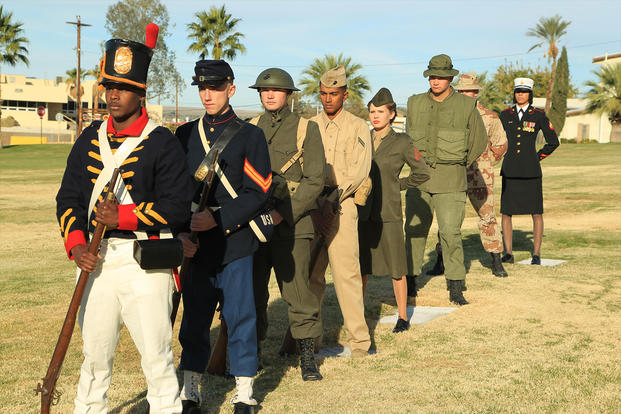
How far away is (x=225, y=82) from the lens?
486 cm

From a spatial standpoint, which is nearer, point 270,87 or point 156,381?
point 156,381

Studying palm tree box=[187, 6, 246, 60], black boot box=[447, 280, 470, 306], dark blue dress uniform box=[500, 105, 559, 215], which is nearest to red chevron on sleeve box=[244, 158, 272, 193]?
black boot box=[447, 280, 470, 306]

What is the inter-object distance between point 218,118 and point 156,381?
5.81 ft

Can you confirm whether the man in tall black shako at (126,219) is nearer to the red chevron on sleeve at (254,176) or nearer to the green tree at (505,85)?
the red chevron on sleeve at (254,176)

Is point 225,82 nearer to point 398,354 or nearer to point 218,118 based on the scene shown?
point 218,118

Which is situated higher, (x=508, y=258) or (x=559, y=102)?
(x=559, y=102)

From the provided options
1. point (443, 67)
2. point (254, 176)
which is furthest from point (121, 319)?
point (443, 67)

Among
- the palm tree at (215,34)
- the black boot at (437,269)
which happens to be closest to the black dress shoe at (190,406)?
the black boot at (437,269)

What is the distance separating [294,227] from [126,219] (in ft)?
6.55

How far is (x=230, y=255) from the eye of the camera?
4.74 metres

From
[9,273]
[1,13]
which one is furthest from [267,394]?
[1,13]

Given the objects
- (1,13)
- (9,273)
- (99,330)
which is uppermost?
(1,13)

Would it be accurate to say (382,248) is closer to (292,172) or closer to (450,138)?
(450,138)

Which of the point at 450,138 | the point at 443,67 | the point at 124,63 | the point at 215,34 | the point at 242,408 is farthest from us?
the point at 215,34
